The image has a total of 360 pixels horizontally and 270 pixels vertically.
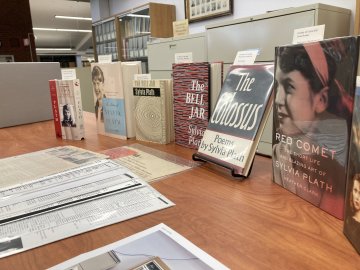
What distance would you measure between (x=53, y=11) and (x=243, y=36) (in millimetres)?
6758

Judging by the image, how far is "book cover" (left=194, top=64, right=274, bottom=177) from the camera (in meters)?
0.67

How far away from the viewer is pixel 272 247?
0.45 m

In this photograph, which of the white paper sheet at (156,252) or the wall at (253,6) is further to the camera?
the wall at (253,6)

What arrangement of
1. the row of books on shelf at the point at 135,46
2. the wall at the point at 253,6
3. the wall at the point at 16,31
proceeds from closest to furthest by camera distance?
the wall at the point at 253,6
the wall at the point at 16,31
the row of books on shelf at the point at 135,46

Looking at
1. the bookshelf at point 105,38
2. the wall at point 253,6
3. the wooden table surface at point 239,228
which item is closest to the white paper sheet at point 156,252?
the wooden table surface at point 239,228

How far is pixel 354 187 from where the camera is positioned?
43 cm

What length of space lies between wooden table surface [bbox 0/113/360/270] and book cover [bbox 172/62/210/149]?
21 cm

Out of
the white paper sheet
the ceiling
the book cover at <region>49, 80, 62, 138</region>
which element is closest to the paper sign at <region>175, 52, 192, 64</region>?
the book cover at <region>49, 80, 62, 138</region>

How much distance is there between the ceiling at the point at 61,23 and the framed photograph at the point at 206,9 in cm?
324

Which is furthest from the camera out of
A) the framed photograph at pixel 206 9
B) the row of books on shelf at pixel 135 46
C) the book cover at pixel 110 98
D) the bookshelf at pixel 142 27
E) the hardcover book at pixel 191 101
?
the row of books on shelf at pixel 135 46

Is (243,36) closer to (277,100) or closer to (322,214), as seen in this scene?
(277,100)

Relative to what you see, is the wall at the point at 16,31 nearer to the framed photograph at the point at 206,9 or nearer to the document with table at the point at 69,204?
the framed photograph at the point at 206,9

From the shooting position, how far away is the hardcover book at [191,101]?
0.88 metres

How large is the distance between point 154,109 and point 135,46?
140 inches
